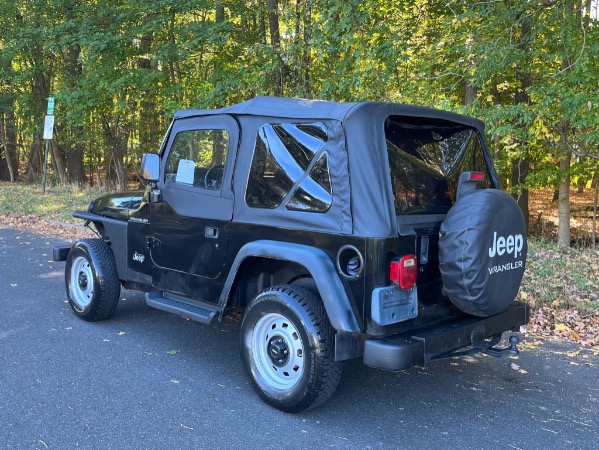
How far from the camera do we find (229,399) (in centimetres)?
400

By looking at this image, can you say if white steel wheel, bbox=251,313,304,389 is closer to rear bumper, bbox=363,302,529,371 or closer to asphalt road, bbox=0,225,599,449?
asphalt road, bbox=0,225,599,449

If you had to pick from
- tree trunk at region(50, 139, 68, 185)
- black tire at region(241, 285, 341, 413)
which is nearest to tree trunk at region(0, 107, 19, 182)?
tree trunk at region(50, 139, 68, 185)

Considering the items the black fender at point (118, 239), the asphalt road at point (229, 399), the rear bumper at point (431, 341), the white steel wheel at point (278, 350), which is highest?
the black fender at point (118, 239)

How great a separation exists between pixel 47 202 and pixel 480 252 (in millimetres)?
14915

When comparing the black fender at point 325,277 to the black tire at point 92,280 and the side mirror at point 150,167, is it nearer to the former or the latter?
the side mirror at point 150,167

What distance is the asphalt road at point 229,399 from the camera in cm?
346

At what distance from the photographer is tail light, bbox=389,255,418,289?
340cm

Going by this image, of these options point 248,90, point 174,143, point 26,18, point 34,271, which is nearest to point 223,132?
point 174,143

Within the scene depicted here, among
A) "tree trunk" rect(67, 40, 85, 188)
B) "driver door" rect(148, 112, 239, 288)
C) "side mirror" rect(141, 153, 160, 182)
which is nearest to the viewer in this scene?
"driver door" rect(148, 112, 239, 288)

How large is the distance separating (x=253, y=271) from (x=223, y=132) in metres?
1.13

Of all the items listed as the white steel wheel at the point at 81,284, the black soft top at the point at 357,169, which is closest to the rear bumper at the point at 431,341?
the black soft top at the point at 357,169

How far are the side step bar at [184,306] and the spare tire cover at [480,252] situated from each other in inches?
73.2

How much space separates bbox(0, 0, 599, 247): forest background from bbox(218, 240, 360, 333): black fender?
5.55 meters

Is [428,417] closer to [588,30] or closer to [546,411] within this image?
[546,411]
